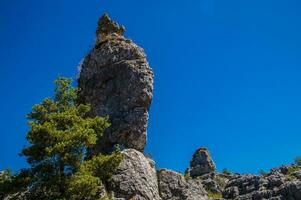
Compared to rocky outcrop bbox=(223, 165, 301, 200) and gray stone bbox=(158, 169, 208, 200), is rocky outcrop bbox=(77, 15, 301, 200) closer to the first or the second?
gray stone bbox=(158, 169, 208, 200)

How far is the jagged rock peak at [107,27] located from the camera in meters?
55.7

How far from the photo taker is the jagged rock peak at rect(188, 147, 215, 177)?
103562 mm

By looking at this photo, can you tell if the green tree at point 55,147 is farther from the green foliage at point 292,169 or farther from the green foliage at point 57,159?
the green foliage at point 292,169

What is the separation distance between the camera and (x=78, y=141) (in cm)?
3541

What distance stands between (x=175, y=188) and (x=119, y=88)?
493 inches

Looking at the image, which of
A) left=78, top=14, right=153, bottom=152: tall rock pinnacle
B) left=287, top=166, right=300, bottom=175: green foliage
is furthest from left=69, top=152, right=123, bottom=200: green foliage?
left=287, top=166, right=300, bottom=175: green foliage

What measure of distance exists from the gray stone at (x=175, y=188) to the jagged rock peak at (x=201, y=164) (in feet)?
189

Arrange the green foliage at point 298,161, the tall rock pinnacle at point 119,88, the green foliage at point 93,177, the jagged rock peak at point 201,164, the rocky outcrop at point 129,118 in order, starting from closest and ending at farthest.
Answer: the green foliage at point 93,177 < the rocky outcrop at point 129,118 < the tall rock pinnacle at point 119,88 < the green foliage at point 298,161 < the jagged rock peak at point 201,164

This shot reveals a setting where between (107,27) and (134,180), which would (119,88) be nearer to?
(107,27)

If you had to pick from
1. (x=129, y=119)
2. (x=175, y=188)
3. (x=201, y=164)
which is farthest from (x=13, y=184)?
(x=201, y=164)

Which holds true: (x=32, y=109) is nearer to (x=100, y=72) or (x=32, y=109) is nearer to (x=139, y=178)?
(x=139, y=178)

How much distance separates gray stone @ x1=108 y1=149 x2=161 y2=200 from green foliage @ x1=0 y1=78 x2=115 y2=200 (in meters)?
1.66

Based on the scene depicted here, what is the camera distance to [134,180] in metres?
39.3

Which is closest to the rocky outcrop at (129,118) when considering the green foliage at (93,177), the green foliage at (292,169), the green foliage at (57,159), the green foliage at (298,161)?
the green foliage at (93,177)
